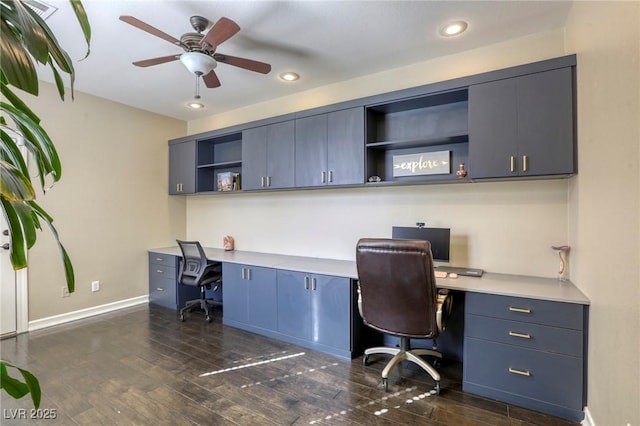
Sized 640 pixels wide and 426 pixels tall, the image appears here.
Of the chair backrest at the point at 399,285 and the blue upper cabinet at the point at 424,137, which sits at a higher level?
the blue upper cabinet at the point at 424,137

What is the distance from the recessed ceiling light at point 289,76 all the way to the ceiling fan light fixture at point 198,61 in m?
1.07

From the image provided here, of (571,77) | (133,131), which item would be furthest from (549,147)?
(133,131)

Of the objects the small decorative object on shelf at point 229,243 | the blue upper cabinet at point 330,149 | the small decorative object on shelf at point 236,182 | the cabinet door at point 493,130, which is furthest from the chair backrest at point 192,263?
the cabinet door at point 493,130

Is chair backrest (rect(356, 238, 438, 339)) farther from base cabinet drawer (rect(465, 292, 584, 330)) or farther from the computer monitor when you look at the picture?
the computer monitor

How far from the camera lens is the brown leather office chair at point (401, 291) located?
2178 millimetres

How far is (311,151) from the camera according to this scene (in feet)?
11.2

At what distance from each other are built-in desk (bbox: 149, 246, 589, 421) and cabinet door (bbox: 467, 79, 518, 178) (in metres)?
0.89

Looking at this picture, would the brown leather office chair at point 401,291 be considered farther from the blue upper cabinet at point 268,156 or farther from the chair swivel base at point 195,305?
the chair swivel base at point 195,305

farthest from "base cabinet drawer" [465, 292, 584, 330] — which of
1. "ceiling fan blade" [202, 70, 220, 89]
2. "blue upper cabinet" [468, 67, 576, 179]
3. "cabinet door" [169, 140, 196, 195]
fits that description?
"cabinet door" [169, 140, 196, 195]

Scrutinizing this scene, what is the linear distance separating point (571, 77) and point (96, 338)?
15.7ft

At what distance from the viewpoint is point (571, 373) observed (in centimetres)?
199

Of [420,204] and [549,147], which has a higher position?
[549,147]

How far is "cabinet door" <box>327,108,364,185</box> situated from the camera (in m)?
3.09

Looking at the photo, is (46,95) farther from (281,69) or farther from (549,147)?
(549,147)
